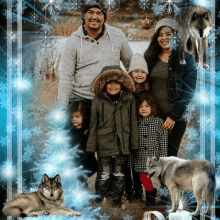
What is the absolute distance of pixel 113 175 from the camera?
3482mm

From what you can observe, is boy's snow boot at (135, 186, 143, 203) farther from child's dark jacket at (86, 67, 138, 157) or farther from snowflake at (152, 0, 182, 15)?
snowflake at (152, 0, 182, 15)

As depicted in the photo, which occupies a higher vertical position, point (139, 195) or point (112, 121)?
point (112, 121)

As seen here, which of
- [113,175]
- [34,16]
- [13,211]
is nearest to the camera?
[13,211]

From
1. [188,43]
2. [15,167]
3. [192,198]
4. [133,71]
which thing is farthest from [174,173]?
[15,167]

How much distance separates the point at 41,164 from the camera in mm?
3566

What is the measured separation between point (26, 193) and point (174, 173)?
1.45 meters

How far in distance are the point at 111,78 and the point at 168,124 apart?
0.74 m

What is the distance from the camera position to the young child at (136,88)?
A: 3512mm

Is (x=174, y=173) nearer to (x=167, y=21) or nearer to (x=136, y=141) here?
(x=136, y=141)

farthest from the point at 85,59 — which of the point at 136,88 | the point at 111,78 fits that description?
the point at 136,88

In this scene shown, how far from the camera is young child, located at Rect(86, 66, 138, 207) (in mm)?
3430

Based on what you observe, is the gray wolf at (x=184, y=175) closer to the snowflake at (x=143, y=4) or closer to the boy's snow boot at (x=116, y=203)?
the boy's snow boot at (x=116, y=203)

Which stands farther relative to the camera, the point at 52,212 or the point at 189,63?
the point at 189,63

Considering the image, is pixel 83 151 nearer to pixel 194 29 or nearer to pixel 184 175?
pixel 184 175
